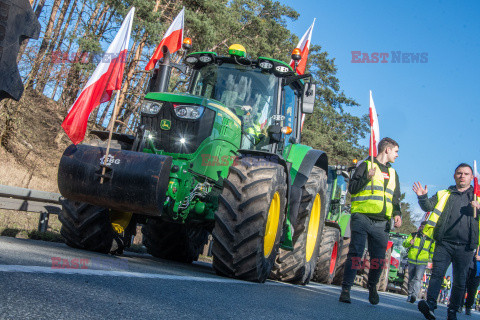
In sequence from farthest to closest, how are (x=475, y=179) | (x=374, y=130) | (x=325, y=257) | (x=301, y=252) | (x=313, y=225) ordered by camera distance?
(x=325, y=257), (x=313, y=225), (x=301, y=252), (x=475, y=179), (x=374, y=130)

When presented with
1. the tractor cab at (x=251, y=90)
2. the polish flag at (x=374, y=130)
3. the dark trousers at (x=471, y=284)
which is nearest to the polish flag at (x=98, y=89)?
the tractor cab at (x=251, y=90)

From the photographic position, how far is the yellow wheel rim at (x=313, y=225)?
31.8ft

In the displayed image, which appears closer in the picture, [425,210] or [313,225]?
[425,210]

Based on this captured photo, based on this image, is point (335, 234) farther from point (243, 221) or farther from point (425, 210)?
point (243, 221)

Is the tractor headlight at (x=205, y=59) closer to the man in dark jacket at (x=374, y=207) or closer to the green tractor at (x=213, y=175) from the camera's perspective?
the green tractor at (x=213, y=175)

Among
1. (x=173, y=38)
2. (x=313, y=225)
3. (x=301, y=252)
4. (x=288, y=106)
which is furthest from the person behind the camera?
(x=173, y=38)

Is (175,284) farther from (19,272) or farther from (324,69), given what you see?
(324,69)

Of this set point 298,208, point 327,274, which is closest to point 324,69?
point 327,274

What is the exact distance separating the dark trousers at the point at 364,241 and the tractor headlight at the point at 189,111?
2356 millimetres

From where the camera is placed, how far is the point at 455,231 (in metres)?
7.25

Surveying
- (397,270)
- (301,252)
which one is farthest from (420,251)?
(397,270)

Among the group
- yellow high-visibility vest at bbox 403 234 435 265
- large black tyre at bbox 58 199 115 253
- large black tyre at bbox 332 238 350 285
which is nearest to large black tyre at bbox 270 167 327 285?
large black tyre at bbox 58 199 115 253

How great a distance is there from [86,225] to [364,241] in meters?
3.39

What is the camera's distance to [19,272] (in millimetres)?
3615
